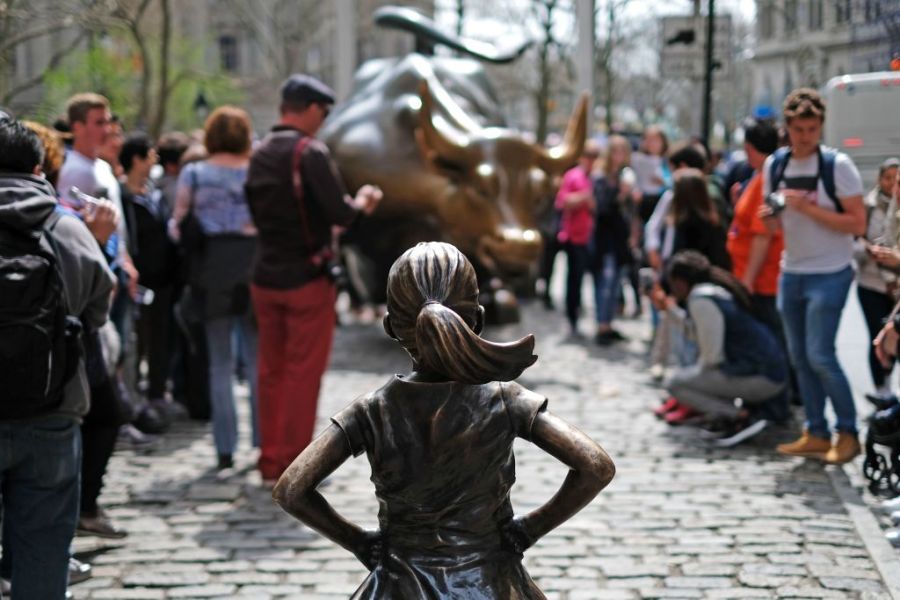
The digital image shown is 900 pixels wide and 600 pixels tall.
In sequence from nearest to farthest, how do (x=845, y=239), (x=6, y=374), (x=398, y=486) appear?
(x=398, y=486) → (x=6, y=374) → (x=845, y=239)

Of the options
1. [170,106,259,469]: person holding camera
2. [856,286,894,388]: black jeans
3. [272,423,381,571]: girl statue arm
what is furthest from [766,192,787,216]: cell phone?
A: [272,423,381,571]: girl statue arm

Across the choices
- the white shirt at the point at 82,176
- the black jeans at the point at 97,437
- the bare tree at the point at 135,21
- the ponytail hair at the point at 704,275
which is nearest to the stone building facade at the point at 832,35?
the ponytail hair at the point at 704,275

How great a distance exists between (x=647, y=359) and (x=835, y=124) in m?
2.68

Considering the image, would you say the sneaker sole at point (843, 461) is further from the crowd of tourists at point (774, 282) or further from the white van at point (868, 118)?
the white van at point (868, 118)

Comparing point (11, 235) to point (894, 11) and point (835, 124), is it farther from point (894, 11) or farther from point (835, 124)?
point (835, 124)

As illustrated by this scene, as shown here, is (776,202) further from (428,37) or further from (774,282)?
(428,37)

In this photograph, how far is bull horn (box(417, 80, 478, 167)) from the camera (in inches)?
434

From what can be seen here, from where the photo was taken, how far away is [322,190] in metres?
6.84

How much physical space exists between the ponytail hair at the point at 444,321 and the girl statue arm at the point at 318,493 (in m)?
0.27

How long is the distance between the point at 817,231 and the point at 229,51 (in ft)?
217

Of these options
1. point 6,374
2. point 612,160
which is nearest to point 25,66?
point 612,160

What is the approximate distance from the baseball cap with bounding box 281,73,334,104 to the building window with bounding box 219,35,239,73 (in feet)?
209

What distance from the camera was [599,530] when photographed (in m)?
6.23

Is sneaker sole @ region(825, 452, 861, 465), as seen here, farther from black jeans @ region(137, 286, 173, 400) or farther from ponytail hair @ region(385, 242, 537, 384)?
ponytail hair @ region(385, 242, 537, 384)
